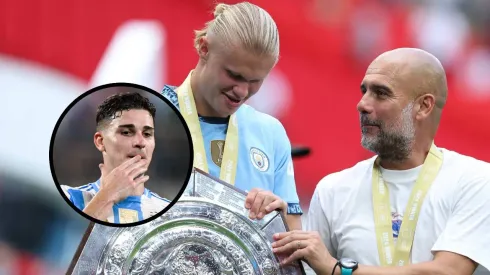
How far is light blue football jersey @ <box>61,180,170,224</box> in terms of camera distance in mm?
1401

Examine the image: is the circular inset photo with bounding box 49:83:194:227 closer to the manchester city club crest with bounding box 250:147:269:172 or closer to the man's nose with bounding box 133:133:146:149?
the man's nose with bounding box 133:133:146:149

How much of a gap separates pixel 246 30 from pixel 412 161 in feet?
1.83

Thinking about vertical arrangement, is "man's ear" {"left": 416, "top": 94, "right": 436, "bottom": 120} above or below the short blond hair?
below

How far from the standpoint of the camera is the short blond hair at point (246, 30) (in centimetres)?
174

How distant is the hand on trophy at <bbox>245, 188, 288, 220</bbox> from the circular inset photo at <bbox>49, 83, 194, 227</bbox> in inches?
11.1

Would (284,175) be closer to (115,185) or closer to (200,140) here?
(200,140)

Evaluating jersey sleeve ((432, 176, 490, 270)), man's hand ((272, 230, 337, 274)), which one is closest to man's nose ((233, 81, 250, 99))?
man's hand ((272, 230, 337, 274))

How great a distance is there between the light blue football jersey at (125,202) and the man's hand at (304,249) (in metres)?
0.32

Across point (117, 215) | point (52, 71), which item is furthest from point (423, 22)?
point (117, 215)

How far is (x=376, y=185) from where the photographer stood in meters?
2.01

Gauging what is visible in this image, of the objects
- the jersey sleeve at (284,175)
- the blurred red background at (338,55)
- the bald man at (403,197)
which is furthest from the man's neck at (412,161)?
the blurred red background at (338,55)

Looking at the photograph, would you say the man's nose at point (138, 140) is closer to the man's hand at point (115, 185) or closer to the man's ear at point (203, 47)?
the man's hand at point (115, 185)

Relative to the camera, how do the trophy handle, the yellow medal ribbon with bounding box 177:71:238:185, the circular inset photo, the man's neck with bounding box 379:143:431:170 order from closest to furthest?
1. the circular inset photo
2. the trophy handle
3. the yellow medal ribbon with bounding box 177:71:238:185
4. the man's neck with bounding box 379:143:431:170

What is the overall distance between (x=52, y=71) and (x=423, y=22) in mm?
1552
